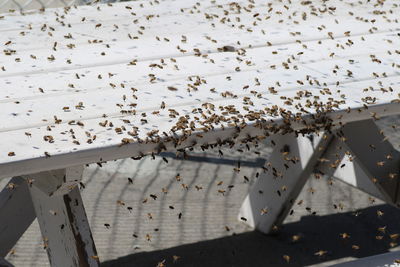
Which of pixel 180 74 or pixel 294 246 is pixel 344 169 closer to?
pixel 294 246

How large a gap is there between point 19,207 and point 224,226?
1.08 metres

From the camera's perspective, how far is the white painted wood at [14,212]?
2.46 meters

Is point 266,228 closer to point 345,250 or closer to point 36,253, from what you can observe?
point 345,250

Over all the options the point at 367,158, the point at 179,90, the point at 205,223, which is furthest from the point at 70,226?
the point at 205,223

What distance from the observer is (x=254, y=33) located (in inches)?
99.2

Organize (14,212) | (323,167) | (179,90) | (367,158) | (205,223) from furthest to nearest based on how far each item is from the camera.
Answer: (205,223), (323,167), (367,158), (14,212), (179,90)

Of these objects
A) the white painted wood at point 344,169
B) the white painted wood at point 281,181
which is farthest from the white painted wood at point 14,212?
the white painted wood at point 344,169

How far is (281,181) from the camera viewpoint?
310cm

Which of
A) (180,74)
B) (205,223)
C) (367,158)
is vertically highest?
(180,74)

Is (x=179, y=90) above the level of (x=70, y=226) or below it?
above

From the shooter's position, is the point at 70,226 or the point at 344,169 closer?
the point at 70,226

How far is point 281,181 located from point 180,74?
1.08 metres

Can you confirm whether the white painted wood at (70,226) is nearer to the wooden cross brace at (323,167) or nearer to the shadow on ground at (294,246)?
the wooden cross brace at (323,167)

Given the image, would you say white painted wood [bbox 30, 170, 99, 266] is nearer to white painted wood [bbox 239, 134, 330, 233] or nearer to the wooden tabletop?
the wooden tabletop
